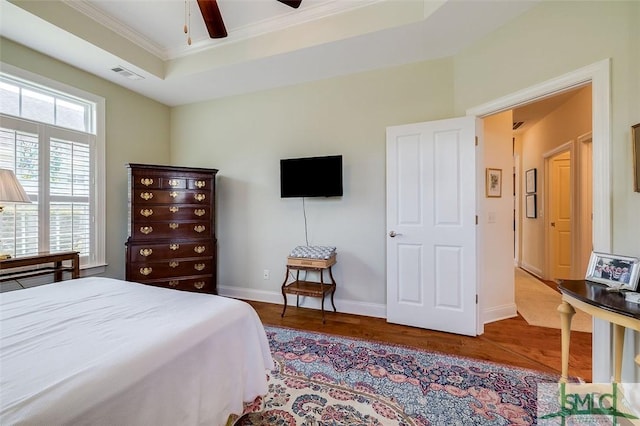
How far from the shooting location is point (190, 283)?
3.27 m

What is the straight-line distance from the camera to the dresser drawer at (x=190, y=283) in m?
3.11

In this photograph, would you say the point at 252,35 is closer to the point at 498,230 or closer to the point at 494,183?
the point at 494,183

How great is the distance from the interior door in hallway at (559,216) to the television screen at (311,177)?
3.97 m

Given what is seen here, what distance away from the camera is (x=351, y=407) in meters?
1.61

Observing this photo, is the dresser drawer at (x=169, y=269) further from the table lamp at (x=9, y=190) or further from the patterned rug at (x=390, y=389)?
the patterned rug at (x=390, y=389)

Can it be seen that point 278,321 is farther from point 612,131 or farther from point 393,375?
point 612,131

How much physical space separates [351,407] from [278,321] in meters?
1.46

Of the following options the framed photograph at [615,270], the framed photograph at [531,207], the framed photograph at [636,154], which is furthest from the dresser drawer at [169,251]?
the framed photograph at [531,207]

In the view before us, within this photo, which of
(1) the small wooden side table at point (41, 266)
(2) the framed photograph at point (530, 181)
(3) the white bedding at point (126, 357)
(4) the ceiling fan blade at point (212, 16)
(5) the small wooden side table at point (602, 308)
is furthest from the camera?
(2) the framed photograph at point (530, 181)

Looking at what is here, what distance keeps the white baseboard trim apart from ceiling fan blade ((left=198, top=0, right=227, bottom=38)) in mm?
3621

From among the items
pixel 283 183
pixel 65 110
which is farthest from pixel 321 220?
pixel 65 110

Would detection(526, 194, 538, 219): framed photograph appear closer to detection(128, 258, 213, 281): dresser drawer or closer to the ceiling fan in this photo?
the ceiling fan

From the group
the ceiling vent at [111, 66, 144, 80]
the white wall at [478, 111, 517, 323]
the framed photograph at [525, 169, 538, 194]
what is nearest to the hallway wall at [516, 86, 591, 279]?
the framed photograph at [525, 169, 538, 194]

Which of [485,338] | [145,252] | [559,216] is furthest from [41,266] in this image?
[559,216]
